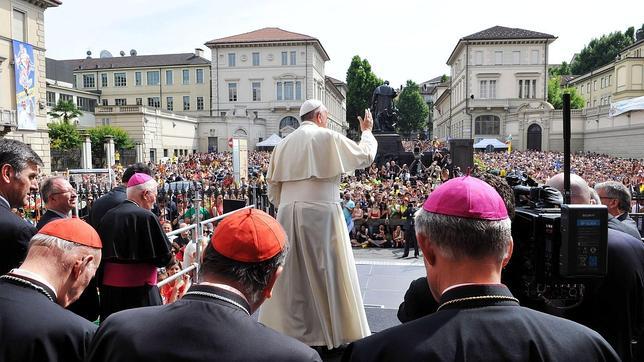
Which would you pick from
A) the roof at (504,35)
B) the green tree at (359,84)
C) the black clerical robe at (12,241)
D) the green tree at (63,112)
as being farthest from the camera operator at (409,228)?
the green tree at (359,84)

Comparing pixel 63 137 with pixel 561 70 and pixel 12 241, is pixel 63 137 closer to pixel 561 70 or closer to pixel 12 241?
pixel 12 241

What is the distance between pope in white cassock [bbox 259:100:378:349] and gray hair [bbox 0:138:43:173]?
1853 millimetres

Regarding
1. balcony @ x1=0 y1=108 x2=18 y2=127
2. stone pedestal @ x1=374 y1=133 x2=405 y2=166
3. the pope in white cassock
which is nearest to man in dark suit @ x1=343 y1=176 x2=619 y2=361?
the pope in white cassock

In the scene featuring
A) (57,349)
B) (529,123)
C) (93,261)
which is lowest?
(57,349)

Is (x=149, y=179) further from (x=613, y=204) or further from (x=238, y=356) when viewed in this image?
(x=613, y=204)

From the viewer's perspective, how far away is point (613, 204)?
4.55 metres

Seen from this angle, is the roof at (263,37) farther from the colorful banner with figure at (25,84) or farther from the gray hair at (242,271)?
the gray hair at (242,271)

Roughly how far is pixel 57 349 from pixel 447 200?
159 cm

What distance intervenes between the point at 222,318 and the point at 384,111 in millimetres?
22979

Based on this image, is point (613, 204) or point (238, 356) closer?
point (238, 356)

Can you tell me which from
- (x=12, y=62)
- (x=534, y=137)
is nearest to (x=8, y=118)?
(x=12, y=62)

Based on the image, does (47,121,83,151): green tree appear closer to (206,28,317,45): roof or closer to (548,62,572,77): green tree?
(206,28,317,45): roof

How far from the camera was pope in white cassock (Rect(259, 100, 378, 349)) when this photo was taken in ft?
13.6

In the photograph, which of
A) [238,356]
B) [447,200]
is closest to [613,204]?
[447,200]
